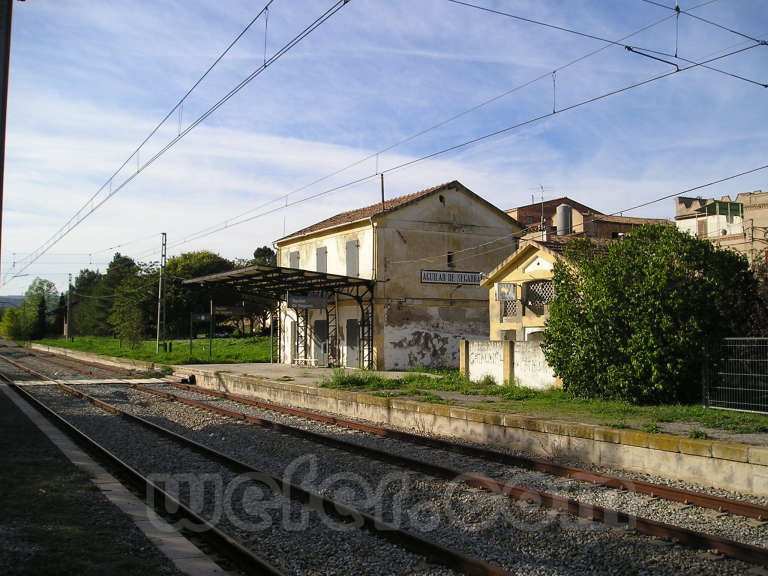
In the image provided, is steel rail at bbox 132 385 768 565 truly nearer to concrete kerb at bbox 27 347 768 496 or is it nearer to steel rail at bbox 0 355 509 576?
steel rail at bbox 0 355 509 576

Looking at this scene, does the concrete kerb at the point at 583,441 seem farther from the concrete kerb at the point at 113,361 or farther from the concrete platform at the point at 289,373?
the concrete kerb at the point at 113,361

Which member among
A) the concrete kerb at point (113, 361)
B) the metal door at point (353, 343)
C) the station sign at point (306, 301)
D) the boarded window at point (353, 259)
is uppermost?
the boarded window at point (353, 259)

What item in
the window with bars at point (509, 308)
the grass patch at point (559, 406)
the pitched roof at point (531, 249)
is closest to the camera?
the grass patch at point (559, 406)

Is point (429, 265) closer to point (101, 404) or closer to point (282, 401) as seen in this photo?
point (282, 401)

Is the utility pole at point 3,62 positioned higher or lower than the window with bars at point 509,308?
higher

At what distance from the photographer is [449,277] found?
27.7 m

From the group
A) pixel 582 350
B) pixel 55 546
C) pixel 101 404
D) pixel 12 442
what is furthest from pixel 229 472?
pixel 101 404

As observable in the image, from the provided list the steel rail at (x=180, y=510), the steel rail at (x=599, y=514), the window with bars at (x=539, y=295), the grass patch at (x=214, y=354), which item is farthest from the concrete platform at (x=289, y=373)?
the steel rail at (x=599, y=514)

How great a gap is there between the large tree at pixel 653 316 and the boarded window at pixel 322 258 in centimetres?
1680

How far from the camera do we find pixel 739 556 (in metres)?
5.56

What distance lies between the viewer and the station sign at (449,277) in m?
27.2

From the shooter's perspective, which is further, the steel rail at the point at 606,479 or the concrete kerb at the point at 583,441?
the concrete kerb at the point at 583,441

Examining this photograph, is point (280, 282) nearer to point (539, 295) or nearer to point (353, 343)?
point (353, 343)

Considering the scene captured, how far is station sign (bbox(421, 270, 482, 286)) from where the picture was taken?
27172 mm
